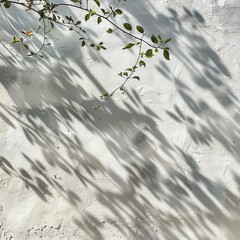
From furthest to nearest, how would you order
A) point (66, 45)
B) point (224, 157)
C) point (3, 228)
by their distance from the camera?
point (66, 45) → point (224, 157) → point (3, 228)

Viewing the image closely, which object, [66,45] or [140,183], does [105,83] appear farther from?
[140,183]

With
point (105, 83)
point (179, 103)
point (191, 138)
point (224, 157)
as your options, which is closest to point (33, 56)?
point (105, 83)

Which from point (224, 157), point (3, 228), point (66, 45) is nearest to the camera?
point (3, 228)

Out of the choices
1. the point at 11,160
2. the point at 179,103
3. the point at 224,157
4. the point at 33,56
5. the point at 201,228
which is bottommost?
the point at 201,228

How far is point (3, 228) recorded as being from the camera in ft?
8.27

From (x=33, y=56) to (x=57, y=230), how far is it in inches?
53.4

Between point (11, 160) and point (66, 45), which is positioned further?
point (66, 45)

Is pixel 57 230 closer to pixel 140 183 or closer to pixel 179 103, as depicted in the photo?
pixel 140 183

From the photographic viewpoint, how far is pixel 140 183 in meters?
2.65

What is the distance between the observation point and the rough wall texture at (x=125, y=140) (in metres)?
2.58

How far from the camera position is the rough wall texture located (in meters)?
2.58

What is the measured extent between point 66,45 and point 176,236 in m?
1.71

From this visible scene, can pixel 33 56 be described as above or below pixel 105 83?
above

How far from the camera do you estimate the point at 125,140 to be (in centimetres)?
273
